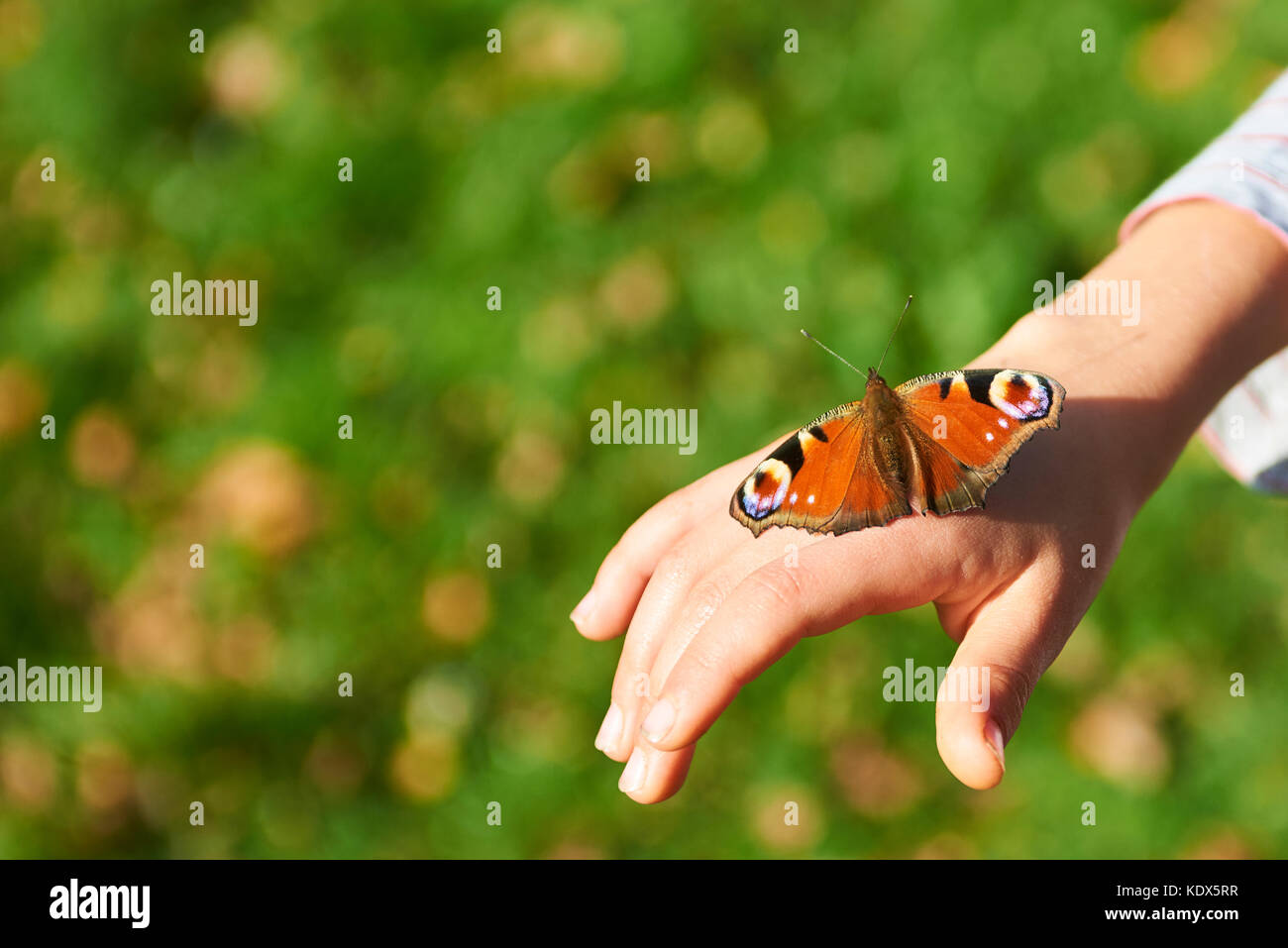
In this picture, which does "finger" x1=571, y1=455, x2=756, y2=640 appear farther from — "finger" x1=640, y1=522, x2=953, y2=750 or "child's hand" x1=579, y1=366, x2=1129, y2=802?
"finger" x1=640, y1=522, x2=953, y2=750

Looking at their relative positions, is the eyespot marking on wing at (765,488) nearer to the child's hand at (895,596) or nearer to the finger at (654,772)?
the child's hand at (895,596)

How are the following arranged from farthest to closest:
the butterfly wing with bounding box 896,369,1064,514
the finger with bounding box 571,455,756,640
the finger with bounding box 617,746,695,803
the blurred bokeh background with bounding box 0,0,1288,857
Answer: the blurred bokeh background with bounding box 0,0,1288,857 → the finger with bounding box 571,455,756,640 → the finger with bounding box 617,746,695,803 → the butterfly wing with bounding box 896,369,1064,514

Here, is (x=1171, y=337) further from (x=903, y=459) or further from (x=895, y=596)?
(x=895, y=596)

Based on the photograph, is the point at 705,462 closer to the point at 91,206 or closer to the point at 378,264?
the point at 378,264

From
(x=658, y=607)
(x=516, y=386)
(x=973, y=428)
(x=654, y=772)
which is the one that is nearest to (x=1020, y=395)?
(x=973, y=428)

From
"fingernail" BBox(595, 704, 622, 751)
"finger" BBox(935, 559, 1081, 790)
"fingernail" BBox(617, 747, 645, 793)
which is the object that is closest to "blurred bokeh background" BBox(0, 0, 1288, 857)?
"fingernail" BBox(595, 704, 622, 751)

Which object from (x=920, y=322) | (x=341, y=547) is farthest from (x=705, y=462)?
(x=341, y=547)

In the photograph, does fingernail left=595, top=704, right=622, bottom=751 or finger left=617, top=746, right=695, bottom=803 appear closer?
finger left=617, top=746, right=695, bottom=803
